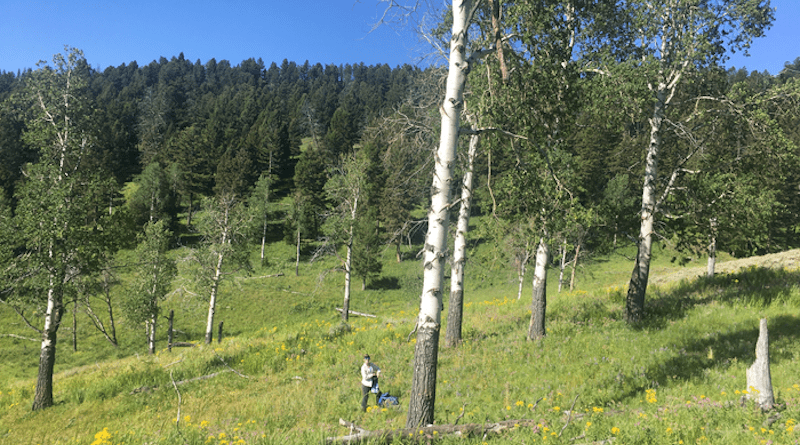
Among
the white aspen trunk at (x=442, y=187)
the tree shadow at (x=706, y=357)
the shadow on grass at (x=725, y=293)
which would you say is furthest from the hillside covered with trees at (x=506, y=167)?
the tree shadow at (x=706, y=357)

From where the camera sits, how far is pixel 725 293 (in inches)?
472

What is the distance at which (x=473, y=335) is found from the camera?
480 inches

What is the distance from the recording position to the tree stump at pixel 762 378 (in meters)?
5.37

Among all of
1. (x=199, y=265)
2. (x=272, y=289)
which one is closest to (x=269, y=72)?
(x=272, y=289)

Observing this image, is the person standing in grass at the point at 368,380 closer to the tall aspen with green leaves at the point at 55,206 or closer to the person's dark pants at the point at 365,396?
the person's dark pants at the point at 365,396

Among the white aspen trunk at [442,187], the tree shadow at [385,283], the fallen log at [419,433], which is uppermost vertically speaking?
the white aspen trunk at [442,187]

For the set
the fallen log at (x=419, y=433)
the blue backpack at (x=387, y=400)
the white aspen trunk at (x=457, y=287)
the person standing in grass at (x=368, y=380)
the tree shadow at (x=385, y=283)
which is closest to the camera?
the fallen log at (x=419, y=433)

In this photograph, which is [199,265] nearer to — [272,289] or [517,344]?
[272,289]

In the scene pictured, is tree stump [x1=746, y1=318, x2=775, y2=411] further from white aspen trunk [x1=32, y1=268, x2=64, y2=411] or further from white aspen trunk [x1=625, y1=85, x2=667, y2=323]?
white aspen trunk [x1=32, y1=268, x2=64, y2=411]

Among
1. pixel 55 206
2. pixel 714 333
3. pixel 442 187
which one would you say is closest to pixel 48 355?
pixel 55 206

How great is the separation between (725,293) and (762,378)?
8.34 meters

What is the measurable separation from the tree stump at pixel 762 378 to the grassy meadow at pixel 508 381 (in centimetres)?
18

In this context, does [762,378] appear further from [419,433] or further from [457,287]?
[457,287]

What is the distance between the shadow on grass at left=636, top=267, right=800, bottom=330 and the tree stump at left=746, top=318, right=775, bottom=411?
4.68 meters
